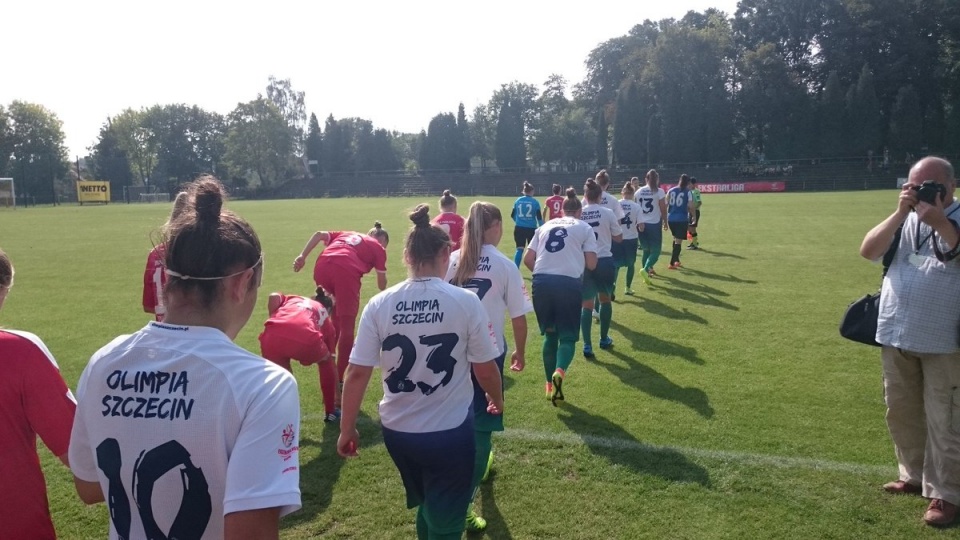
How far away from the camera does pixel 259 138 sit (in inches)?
3442

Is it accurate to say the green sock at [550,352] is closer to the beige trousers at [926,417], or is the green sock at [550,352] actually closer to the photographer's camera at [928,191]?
the beige trousers at [926,417]

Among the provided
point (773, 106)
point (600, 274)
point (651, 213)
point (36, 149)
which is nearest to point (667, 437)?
point (600, 274)

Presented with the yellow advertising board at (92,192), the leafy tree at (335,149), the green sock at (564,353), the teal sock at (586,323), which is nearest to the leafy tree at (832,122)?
the leafy tree at (335,149)

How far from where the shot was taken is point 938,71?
213ft

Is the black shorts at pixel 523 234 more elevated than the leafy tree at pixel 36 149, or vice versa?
A: the leafy tree at pixel 36 149

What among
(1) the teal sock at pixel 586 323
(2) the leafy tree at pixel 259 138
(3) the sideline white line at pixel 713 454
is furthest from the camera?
(2) the leafy tree at pixel 259 138

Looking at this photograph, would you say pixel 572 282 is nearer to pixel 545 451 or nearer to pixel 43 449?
pixel 545 451

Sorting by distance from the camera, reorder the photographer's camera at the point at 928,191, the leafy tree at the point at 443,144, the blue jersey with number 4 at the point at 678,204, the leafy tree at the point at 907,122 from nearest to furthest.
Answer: the photographer's camera at the point at 928,191, the blue jersey with number 4 at the point at 678,204, the leafy tree at the point at 907,122, the leafy tree at the point at 443,144

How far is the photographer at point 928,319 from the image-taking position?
4.14 metres

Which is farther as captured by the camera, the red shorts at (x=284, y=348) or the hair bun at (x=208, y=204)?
the red shorts at (x=284, y=348)

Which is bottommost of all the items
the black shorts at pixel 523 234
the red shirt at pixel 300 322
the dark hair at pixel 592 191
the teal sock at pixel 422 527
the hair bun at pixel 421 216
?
the teal sock at pixel 422 527

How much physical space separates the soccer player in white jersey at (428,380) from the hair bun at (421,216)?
34 cm

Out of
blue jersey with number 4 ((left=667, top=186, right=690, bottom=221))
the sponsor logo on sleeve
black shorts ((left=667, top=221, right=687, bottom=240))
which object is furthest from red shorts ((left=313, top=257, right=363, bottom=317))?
black shorts ((left=667, top=221, right=687, bottom=240))

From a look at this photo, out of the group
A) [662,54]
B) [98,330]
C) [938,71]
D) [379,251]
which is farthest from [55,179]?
[938,71]
